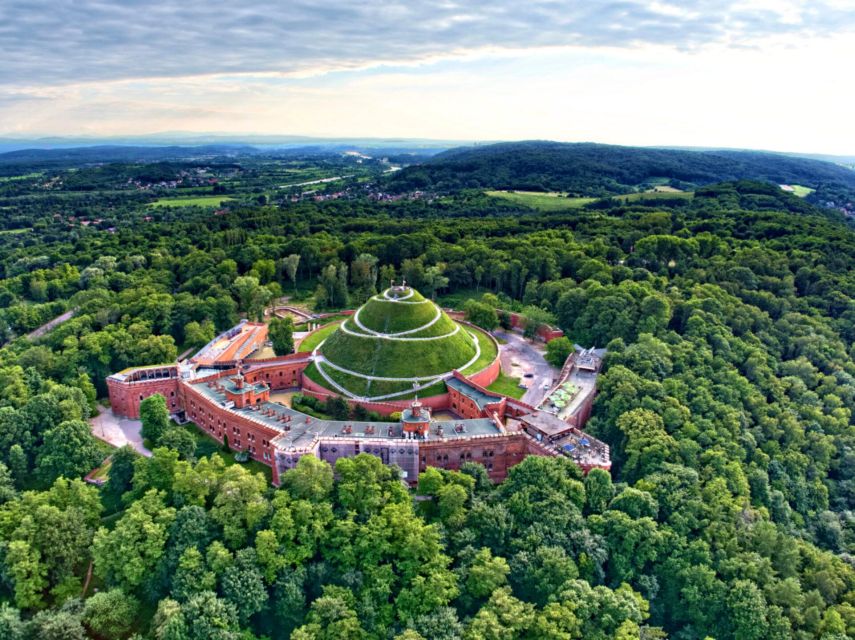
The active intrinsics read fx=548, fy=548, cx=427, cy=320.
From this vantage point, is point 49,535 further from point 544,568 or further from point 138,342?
point 544,568

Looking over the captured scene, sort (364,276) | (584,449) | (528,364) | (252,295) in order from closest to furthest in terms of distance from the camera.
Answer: (584,449)
(528,364)
(252,295)
(364,276)

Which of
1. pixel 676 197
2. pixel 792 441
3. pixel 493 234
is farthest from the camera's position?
pixel 676 197

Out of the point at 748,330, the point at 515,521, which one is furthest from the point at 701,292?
the point at 515,521

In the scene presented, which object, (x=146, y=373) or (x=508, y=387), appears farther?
(x=508, y=387)

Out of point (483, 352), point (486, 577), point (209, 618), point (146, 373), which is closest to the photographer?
point (209, 618)

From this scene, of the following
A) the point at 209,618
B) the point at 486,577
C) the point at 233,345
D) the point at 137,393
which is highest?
the point at 233,345

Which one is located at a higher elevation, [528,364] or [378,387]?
[378,387]

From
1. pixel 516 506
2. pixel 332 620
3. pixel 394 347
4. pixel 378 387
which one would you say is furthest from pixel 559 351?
pixel 332 620

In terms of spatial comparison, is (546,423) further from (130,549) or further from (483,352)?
(130,549)
